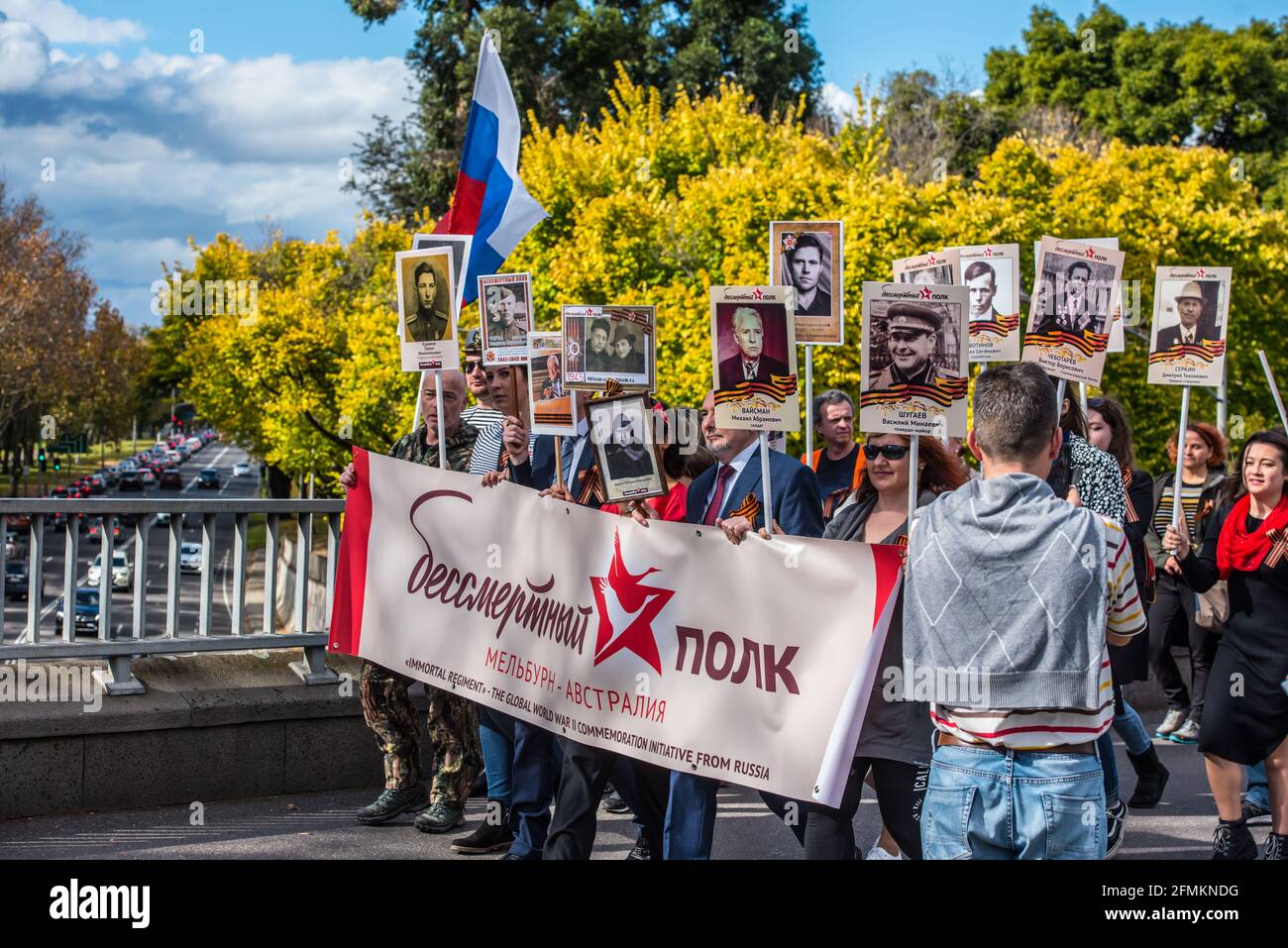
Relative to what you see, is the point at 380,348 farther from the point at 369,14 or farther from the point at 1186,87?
the point at 1186,87

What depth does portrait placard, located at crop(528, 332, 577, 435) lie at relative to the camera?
251 inches

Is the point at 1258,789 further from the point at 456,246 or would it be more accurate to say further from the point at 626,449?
the point at 456,246

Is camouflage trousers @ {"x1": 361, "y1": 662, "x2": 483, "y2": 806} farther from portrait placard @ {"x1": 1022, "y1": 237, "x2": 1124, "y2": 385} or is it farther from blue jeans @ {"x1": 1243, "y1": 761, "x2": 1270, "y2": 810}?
blue jeans @ {"x1": 1243, "y1": 761, "x2": 1270, "y2": 810}

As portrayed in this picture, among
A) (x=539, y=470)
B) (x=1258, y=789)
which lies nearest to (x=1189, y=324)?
(x=1258, y=789)

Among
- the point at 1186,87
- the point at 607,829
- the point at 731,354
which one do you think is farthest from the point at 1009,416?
the point at 1186,87

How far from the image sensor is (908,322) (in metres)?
5.07

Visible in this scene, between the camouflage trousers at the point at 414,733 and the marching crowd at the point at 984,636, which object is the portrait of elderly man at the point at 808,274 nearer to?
the marching crowd at the point at 984,636

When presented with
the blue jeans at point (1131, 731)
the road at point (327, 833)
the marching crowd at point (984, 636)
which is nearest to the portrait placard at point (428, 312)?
the marching crowd at point (984, 636)

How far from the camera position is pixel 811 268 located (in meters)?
6.32

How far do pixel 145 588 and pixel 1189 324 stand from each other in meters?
5.54

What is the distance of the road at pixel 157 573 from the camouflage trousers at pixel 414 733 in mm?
1241

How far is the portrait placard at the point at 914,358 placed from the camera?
5.03 m

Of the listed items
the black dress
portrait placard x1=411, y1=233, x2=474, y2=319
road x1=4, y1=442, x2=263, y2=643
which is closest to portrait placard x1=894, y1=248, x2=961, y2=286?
the black dress
